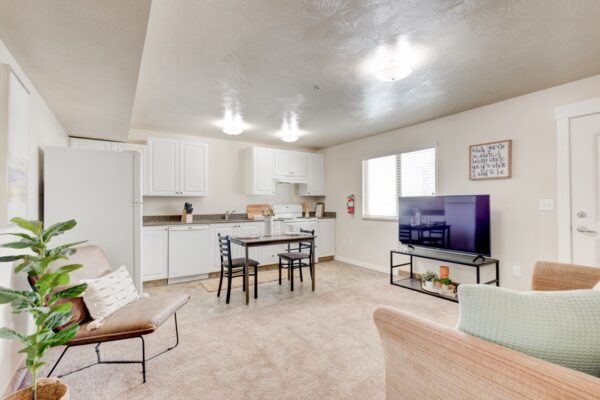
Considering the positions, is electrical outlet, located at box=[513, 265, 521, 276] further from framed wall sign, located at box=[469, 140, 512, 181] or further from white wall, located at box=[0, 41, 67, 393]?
white wall, located at box=[0, 41, 67, 393]

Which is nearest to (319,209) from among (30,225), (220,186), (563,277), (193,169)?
(220,186)

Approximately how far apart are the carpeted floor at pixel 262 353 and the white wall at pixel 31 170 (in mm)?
406

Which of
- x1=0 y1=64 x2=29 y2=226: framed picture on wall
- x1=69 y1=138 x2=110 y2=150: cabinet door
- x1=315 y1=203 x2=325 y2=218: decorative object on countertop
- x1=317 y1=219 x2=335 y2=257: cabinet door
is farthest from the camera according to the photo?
x1=315 y1=203 x2=325 y2=218: decorative object on countertop

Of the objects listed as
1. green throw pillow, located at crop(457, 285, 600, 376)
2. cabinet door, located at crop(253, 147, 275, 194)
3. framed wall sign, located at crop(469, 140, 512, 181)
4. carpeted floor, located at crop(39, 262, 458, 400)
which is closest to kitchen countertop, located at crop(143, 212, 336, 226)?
cabinet door, located at crop(253, 147, 275, 194)

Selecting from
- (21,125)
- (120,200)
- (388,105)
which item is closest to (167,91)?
(120,200)

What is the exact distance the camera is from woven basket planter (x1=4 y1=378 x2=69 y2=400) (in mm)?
1298

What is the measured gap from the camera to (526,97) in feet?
10.7

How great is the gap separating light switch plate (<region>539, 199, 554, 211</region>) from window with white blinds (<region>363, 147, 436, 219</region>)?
1.30 meters

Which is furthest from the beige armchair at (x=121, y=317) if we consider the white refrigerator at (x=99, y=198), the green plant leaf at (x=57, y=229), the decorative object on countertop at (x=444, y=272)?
the decorative object on countertop at (x=444, y=272)

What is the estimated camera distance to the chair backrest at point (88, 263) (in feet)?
7.20

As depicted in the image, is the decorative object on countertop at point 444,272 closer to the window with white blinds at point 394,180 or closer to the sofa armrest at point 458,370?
the window with white blinds at point 394,180

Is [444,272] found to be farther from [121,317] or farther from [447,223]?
[121,317]

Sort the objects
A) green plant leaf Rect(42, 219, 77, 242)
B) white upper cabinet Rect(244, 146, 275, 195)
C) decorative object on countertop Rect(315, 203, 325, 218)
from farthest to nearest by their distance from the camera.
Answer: decorative object on countertop Rect(315, 203, 325, 218), white upper cabinet Rect(244, 146, 275, 195), green plant leaf Rect(42, 219, 77, 242)

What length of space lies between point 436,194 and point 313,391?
3.28 meters
